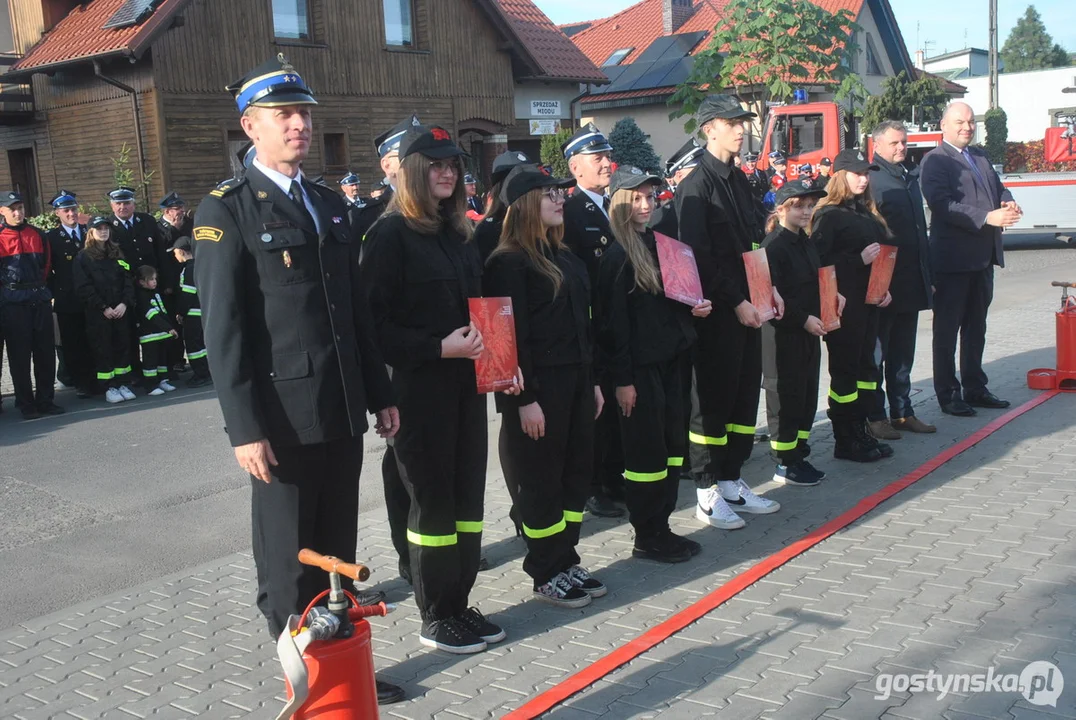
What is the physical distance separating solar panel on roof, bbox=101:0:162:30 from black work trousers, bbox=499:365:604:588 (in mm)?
17115

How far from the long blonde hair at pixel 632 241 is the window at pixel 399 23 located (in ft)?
64.7

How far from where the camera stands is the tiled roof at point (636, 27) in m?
40.7

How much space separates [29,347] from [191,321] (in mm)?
1957

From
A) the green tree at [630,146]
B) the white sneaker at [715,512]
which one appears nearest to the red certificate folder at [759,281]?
the white sneaker at [715,512]

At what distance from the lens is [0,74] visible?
2244 cm

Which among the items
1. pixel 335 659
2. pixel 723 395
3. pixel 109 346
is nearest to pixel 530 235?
pixel 723 395

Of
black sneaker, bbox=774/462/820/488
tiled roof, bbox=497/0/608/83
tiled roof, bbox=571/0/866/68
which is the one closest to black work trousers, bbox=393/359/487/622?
black sneaker, bbox=774/462/820/488

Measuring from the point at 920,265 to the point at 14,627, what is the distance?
642 cm

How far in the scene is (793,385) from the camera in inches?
267

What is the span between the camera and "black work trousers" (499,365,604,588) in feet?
16.5

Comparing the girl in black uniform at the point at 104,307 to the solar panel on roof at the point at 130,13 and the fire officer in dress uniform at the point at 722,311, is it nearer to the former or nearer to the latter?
the fire officer in dress uniform at the point at 722,311

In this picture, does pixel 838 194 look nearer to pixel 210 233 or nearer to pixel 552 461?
pixel 552 461

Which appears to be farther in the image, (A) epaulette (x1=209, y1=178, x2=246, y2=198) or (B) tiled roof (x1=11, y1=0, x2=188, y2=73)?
(B) tiled roof (x1=11, y1=0, x2=188, y2=73)

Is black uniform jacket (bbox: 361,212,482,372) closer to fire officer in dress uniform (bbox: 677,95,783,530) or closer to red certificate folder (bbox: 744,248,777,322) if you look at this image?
fire officer in dress uniform (bbox: 677,95,783,530)
